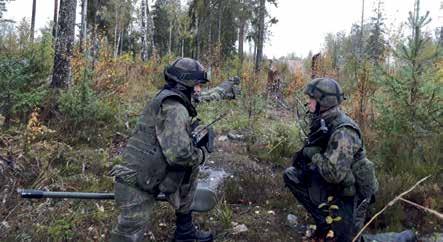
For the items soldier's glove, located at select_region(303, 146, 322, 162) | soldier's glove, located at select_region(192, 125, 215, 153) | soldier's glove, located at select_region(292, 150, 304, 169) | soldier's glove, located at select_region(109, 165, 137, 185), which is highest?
soldier's glove, located at select_region(192, 125, 215, 153)

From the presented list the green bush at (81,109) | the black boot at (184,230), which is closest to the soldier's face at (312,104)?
the black boot at (184,230)

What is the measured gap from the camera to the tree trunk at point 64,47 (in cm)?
757

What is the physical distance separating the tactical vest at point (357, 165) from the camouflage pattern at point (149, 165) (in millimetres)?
1242

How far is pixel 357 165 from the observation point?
411 centimetres

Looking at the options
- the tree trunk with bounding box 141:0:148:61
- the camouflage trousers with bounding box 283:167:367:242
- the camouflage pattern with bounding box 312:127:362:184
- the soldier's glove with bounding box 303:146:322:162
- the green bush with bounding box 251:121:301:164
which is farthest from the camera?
the tree trunk with bounding box 141:0:148:61

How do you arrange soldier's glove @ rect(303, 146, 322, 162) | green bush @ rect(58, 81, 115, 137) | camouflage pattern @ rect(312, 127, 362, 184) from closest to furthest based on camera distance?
camouflage pattern @ rect(312, 127, 362, 184) < soldier's glove @ rect(303, 146, 322, 162) < green bush @ rect(58, 81, 115, 137)

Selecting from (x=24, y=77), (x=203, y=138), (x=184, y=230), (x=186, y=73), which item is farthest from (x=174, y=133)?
(x=24, y=77)

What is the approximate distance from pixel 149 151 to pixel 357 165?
1.95m

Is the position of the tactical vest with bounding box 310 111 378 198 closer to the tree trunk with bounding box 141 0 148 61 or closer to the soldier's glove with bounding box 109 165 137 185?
the soldier's glove with bounding box 109 165 137 185

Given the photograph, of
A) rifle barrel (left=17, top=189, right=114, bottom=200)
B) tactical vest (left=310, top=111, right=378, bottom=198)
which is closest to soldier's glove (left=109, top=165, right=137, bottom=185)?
rifle barrel (left=17, top=189, right=114, bottom=200)

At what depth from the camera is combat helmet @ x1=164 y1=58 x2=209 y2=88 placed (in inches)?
153

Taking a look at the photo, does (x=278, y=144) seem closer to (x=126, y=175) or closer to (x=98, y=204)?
(x=98, y=204)

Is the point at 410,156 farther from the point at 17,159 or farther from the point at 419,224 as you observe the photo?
the point at 17,159

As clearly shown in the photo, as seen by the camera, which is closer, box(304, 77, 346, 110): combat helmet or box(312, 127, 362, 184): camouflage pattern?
box(312, 127, 362, 184): camouflage pattern
